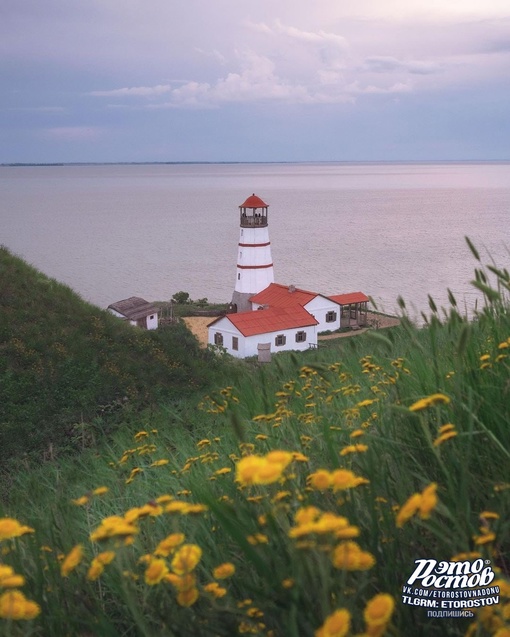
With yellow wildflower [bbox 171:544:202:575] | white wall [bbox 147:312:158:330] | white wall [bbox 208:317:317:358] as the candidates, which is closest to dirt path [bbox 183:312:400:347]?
white wall [bbox 208:317:317:358]

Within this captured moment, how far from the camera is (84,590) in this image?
2.46 m

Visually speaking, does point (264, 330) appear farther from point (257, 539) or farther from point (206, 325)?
point (257, 539)

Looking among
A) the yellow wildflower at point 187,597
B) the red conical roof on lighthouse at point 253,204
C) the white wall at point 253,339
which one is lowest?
the white wall at point 253,339

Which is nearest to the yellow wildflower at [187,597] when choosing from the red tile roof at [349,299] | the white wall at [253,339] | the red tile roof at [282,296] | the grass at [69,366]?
the grass at [69,366]

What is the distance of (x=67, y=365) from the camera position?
14000 mm

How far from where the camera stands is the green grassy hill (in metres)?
12.2

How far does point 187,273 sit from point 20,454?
5638 centimetres

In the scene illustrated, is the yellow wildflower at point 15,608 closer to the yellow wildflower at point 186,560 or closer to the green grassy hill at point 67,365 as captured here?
the yellow wildflower at point 186,560

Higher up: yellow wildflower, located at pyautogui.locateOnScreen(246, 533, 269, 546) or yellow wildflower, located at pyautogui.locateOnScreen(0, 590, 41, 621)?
yellow wildflower, located at pyautogui.locateOnScreen(246, 533, 269, 546)

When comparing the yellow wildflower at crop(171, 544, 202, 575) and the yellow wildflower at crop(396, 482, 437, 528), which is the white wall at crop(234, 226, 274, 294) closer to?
the yellow wildflower at crop(171, 544, 202, 575)

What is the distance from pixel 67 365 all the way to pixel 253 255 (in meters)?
28.0

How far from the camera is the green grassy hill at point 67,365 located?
12.2 meters

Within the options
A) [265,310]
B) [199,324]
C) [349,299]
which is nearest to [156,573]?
[265,310]

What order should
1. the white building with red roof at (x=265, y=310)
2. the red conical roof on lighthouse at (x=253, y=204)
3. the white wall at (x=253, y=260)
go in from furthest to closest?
the white wall at (x=253, y=260) < the red conical roof on lighthouse at (x=253, y=204) < the white building with red roof at (x=265, y=310)
